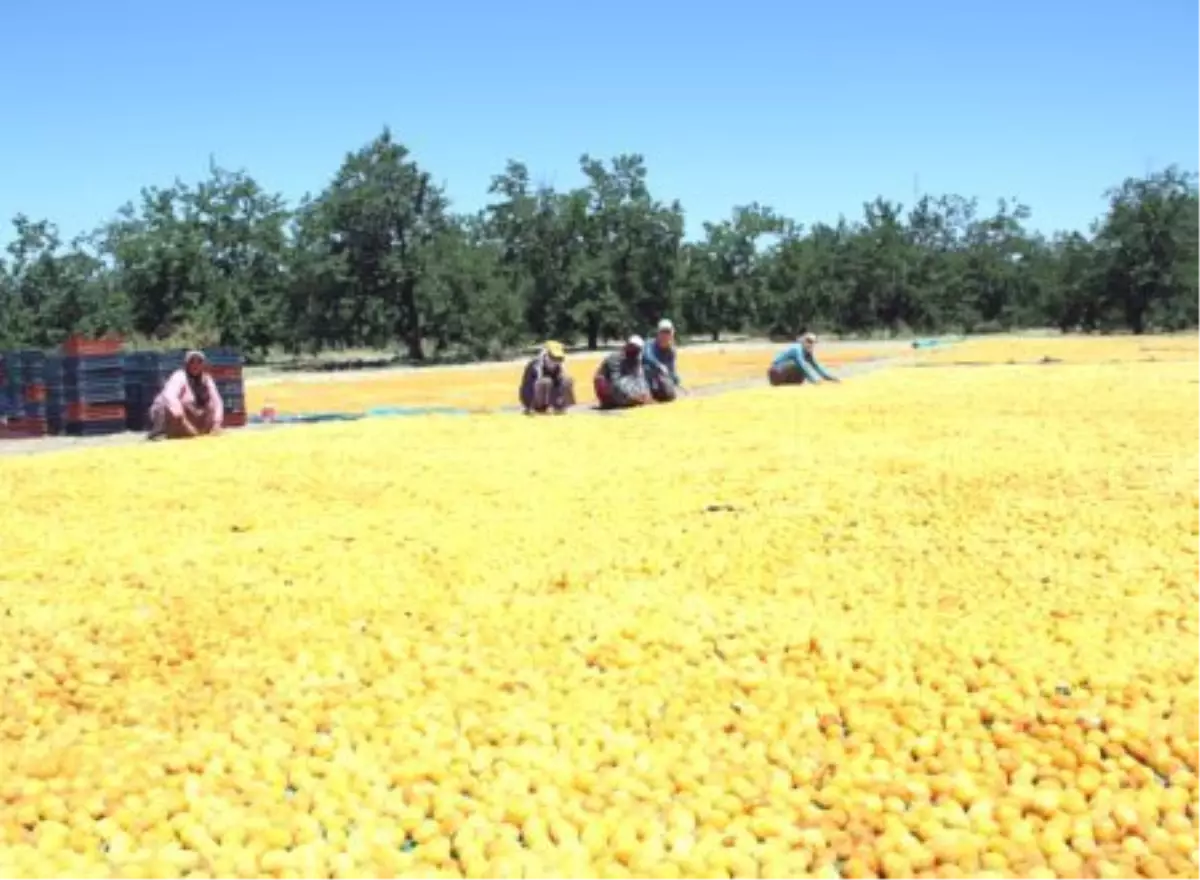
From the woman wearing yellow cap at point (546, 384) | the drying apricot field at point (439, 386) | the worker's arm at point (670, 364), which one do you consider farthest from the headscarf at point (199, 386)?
the drying apricot field at point (439, 386)

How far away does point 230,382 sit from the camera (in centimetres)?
1981

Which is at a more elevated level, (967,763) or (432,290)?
(432,290)

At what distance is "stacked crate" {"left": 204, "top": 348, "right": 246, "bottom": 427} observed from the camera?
1970 centimetres

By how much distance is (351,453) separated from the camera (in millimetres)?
10859

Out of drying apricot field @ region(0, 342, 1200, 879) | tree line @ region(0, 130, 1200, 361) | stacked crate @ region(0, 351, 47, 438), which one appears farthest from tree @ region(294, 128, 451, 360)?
drying apricot field @ region(0, 342, 1200, 879)

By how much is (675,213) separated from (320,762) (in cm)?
6339

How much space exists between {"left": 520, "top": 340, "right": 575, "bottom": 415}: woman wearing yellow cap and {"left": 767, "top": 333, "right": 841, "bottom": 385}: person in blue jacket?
13.8 feet

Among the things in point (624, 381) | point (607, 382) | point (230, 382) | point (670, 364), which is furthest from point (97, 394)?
point (670, 364)

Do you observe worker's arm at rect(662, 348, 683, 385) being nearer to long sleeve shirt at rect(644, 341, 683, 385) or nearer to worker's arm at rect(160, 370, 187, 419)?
long sleeve shirt at rect(644, 341, 683, 385)

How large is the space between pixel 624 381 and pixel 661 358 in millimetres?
1026

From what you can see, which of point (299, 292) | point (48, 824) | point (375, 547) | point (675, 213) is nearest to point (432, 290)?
point (299, 292)

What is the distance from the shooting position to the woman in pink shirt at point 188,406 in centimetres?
1402

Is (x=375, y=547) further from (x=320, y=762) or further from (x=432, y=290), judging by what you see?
(x=432, y=290)

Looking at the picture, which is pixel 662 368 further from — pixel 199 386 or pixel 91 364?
pixel 91 364
